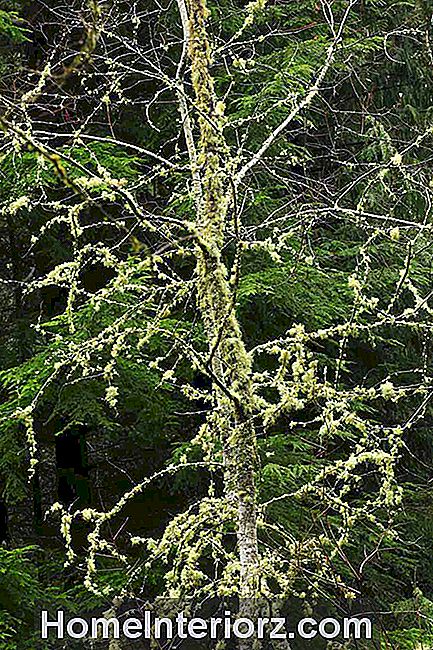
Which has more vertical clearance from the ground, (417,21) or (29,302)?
(417,21)

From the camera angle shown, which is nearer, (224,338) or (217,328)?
(217,328)

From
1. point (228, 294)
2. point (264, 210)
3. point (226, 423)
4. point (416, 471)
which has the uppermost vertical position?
point (264, 210)

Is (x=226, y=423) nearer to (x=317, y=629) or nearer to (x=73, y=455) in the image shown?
(x=317, y=629)

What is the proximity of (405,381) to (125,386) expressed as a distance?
3.10 metres

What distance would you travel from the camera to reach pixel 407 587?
7312 millimetres

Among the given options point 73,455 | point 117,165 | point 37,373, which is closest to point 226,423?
point 37,373

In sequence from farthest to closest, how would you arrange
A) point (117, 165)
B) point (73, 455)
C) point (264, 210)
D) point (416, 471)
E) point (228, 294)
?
point (416, 471) < point (73, 455) < point (264, 210) < point (117, 165) < point (228, 294)

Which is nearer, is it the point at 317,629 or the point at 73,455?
the point at 317,629

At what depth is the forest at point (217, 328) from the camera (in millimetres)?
3094

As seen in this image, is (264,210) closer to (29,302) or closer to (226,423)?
(29,302)

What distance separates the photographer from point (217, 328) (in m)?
3.00

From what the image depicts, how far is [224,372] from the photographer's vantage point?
3.17 m

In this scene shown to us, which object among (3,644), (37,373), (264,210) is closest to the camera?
(3,644)

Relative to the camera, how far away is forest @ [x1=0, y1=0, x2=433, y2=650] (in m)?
3.09
